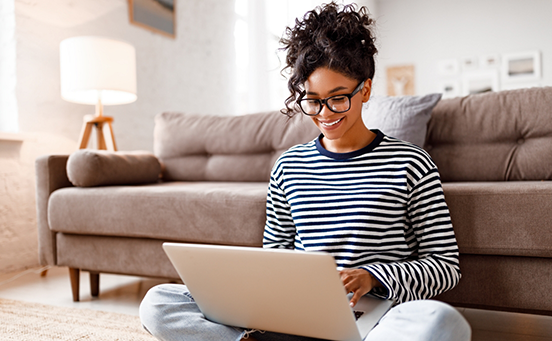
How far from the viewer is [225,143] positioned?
2.15 meters

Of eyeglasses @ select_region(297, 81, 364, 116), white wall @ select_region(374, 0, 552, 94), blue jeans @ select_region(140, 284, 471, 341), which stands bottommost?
blue jeans @ select_region(140, 284, 471, 341)

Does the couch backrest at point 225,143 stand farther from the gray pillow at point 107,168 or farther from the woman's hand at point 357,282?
the woman's hand at point 357,282

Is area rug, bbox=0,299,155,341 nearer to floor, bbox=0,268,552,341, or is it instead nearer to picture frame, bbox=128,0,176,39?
floor, bbox=0,268,552,341

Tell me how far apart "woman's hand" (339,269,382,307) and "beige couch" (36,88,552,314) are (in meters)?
0.48

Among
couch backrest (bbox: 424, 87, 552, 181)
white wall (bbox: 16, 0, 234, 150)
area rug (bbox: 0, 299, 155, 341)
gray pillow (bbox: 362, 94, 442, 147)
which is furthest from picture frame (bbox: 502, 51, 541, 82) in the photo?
area rug (bbox: 0, 299, 155, 341)

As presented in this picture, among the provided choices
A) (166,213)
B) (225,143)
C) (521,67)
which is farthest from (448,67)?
(166,213)

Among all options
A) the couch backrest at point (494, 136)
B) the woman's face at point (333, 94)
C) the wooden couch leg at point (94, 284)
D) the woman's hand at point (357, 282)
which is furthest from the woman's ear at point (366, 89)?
the wooden couch leg at point (94, 284)

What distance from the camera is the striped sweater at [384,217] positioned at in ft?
2.85

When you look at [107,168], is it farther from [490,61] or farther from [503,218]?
[490,61]

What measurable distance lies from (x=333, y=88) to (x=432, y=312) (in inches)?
18.1

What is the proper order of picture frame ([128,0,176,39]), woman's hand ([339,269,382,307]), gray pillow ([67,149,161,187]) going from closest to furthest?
woman's hand ([339,269,382,307])
gray pillow ([67,149,161,187])
picture frame ([128,0,176,39])

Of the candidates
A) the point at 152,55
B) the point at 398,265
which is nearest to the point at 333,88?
the point at 398,265

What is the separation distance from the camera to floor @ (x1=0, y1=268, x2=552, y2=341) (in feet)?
4.38

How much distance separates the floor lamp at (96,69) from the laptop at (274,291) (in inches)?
66.4
